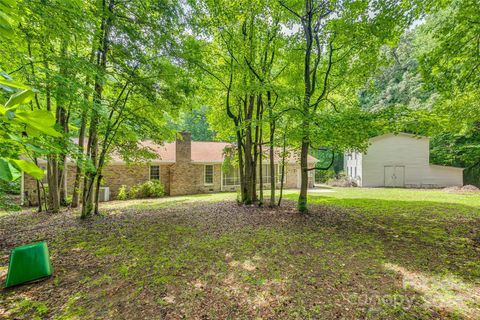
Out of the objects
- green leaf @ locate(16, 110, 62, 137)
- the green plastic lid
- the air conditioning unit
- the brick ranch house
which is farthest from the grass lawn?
the brick ranch house

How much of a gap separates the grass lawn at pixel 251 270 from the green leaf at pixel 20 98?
10.0 ft

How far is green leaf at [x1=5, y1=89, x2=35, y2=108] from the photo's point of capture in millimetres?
680

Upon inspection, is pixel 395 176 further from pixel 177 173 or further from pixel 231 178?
pixel 177 173

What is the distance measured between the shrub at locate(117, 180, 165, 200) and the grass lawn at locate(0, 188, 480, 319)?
6.51 m

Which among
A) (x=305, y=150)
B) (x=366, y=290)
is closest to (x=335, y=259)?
(x=366, y=290)

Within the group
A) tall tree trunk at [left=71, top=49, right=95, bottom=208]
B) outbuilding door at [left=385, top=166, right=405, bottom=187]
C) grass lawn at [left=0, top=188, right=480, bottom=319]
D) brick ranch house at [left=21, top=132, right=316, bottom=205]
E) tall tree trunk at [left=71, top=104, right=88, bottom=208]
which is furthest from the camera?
outbuilding door at [left=385, top=166, right=405, bottom=187]

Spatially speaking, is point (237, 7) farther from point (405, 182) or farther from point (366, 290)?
point (405, 182)

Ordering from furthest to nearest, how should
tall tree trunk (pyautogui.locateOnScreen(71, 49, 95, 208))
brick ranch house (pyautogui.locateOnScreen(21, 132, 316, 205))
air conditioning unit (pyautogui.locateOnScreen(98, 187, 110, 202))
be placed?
brick ranch house (pyautogui.locateOnScreen(21, 132, 316, 205)) → air conditioning unit (pyautogui.locateOnScreen(98, 187, 110, 202)) → tall tree trunk (pyautogui.locateOnScreen(71, 49, 95, 208))

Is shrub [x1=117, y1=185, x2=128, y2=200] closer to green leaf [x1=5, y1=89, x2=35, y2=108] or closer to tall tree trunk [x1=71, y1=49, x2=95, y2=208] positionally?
tall tree trunk [x1=71, y1=49, x2=95, y2=208]

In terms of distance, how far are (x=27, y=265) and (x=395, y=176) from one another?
26.1 m

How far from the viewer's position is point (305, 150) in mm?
8328

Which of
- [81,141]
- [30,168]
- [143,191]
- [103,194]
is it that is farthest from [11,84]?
[143,191]

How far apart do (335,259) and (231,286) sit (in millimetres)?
2215

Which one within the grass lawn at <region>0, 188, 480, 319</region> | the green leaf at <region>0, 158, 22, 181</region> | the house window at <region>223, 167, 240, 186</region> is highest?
the green leaf at <region>0, 158, 22, 181</region>
